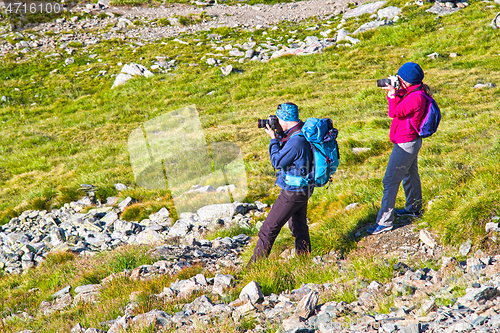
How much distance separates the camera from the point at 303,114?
49.1ft

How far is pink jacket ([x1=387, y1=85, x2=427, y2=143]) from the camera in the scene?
533 centimetres

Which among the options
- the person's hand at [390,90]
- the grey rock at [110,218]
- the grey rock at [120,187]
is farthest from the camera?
the grey rock at [120,187]

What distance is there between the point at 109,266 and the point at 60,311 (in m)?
1.31

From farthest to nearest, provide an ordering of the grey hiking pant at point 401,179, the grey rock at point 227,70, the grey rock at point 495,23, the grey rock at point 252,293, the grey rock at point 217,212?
the grey rock at point 227,70 → the grey rock at point 495,23 → the grey rock at point 217,212 → the grey hiking pant at point 401,179 → the grey rock at point 252,293

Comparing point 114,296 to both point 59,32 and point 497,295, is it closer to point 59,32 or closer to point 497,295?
point 497,295

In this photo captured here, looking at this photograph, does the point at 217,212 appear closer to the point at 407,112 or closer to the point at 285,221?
the point at 285,221

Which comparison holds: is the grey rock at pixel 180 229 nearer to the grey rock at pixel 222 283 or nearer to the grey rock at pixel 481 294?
the grey rock at pixel 222 283

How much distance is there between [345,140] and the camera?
37.2 feet

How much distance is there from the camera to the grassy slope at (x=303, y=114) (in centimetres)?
659

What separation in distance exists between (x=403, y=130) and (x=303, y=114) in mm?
9581

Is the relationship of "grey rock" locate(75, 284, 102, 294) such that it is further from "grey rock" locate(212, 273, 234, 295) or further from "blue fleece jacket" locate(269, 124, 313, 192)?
"blue fleece jacket" locate(269, 124, 313, 192)

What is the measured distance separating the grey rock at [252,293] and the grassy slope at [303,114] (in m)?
0.30

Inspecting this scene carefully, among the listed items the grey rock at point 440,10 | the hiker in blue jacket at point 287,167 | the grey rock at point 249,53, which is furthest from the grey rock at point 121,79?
the grey rock at point 440,10

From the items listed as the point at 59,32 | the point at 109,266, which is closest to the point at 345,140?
the point at 109,266
